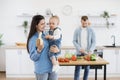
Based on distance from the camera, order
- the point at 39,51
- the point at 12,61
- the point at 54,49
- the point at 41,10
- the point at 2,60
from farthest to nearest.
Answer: the point at 2,60
the point at 41,10
the point at 12,61
the point at 54,49
the point at 39,51

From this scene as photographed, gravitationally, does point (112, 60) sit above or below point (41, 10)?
below

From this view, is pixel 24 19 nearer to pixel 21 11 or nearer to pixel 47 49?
pixel 21 11

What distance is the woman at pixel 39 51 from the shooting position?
2482 millimetres

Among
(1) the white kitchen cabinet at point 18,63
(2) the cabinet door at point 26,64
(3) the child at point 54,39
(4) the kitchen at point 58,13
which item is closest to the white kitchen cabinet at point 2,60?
(4) the kitchen at point 58,13

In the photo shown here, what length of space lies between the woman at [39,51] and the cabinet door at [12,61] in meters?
3.05

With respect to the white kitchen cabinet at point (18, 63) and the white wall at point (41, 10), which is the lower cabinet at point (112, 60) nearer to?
the white wall at point (41, 10)

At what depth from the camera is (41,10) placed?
6043mm

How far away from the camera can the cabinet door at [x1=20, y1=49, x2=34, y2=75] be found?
5.54 metres

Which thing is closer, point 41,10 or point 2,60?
point 41,10

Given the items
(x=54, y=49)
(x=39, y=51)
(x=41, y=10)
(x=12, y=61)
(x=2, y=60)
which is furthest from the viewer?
(x=2, y=60)

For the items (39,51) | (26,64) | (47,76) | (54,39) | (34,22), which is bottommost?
(26,64)

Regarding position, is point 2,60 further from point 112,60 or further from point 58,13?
point 112,60

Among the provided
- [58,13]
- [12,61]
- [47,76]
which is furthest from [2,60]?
[47,76]

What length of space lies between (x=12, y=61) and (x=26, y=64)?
1.15 feet
